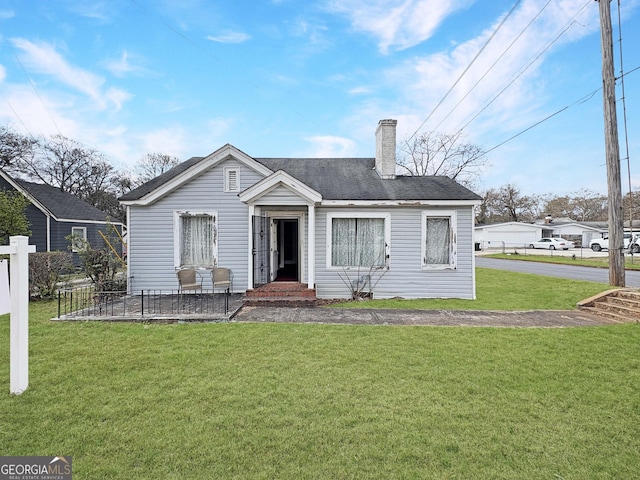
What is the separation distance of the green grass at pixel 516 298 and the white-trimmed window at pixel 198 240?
4.58 meters

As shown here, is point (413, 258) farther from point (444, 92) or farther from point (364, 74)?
point (364, 74)

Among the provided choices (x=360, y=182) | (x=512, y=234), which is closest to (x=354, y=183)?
(x=360, y=182)

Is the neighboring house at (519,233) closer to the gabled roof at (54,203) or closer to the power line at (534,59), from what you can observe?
the power line at (534,59)

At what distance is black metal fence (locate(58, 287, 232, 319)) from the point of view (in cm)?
716

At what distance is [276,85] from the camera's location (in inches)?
656

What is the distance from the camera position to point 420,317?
7.29 meters

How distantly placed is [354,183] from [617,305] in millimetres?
8029

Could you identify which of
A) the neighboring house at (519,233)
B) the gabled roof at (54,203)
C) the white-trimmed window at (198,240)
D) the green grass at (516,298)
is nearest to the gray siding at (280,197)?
the white-trimmed window at (198,240)

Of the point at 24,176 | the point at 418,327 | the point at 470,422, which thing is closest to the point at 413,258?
the point at 418,327

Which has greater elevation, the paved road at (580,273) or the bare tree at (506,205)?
the bare tree at (506,205)

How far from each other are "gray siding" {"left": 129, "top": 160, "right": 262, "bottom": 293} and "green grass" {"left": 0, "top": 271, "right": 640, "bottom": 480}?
172 inches

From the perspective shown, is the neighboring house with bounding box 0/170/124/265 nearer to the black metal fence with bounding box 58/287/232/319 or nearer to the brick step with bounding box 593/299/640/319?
the black metal fence with bounding box 58/287/232/319

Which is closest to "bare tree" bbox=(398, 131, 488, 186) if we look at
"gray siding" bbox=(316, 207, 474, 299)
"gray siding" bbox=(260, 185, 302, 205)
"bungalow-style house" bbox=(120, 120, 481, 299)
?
"bungalow-style house" bbox=(120, 120, 481, 299)

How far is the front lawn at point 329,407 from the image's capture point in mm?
2512
